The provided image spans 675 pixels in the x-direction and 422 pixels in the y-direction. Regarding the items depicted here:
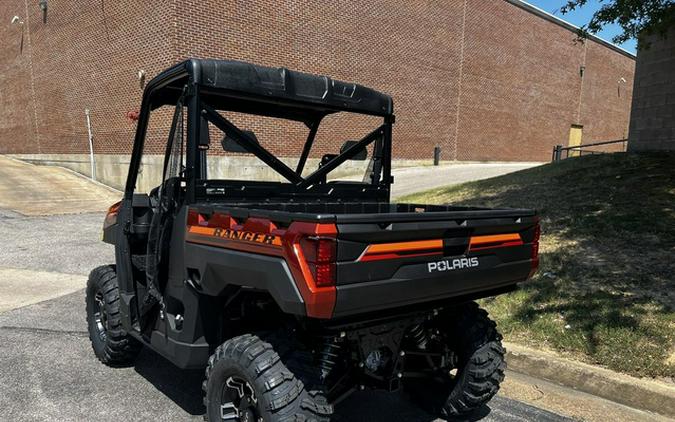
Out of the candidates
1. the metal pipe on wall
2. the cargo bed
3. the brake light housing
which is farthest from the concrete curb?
the metal pipe on wall

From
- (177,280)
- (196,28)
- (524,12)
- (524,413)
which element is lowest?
(524,413)

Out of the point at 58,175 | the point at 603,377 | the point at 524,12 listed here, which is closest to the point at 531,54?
the point at 524,12

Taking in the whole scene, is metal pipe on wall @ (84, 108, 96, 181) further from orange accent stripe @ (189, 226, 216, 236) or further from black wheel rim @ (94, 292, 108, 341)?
orange accent stripe @ (189, 226, 216, 236)

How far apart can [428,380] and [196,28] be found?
15135 mm

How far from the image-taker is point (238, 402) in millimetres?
2852

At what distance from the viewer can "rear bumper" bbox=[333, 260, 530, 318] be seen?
2373 mm

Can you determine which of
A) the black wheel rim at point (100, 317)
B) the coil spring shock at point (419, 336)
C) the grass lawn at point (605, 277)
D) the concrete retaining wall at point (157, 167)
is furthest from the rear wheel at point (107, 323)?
the grass lawn at point (605, 277)

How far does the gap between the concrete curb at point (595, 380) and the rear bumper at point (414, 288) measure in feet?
4.99

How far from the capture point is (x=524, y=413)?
371cm

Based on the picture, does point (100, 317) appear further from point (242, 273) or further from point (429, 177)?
point (429, 177)

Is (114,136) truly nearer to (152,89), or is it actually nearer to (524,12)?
(152,89)

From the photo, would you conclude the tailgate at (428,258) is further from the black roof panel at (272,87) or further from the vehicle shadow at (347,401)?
the black roof panel at (272,87)

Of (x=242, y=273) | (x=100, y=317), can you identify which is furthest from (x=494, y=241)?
(x=100, y=317)

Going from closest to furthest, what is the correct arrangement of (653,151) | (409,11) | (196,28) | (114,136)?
(653,151) → (196,28) → (114,136) → (409,11)
